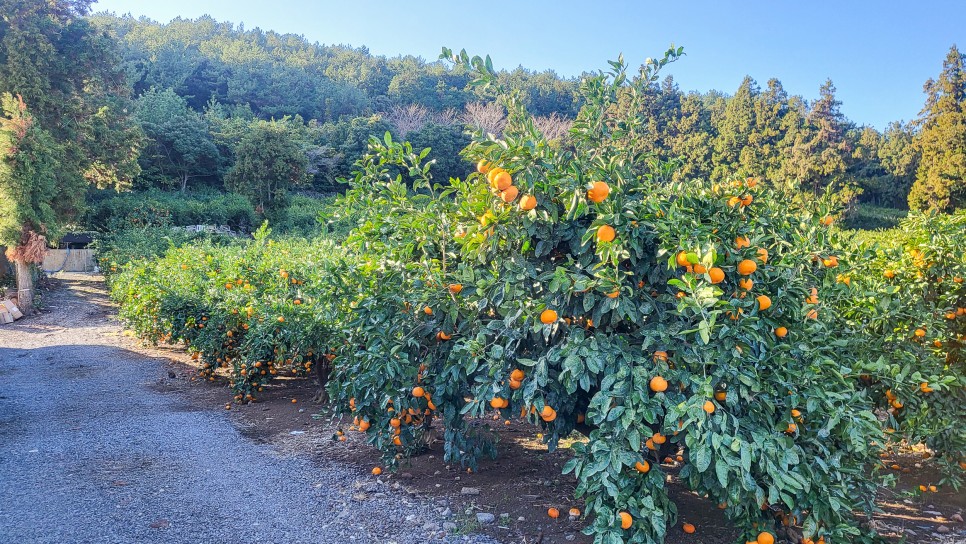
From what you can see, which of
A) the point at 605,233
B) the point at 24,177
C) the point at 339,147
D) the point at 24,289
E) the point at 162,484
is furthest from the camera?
the point at 339,147

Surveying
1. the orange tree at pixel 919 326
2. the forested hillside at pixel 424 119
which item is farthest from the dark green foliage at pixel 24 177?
the orange tree at pixel 919 326

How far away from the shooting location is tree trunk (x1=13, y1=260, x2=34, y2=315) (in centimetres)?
1080

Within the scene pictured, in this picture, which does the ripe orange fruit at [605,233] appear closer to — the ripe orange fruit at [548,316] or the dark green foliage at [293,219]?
the ripe orange fruit at [548,316]

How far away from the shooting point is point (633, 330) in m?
2.61

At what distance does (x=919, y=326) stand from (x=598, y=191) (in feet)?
6.93

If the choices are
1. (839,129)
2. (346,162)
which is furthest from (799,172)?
(346,162)

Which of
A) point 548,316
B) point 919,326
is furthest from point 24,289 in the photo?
point 919,326

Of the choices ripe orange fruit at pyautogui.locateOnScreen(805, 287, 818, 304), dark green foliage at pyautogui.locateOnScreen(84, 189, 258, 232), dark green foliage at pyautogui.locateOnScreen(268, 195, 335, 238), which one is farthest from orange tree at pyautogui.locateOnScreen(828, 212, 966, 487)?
dark green foliage at pyautogui.locateOnScreen(268, 195, 335, 238)

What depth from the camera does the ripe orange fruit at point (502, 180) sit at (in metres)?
2.43

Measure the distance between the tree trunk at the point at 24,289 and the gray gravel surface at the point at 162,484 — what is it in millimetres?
6317

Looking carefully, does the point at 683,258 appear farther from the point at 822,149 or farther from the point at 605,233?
the point at 822,149

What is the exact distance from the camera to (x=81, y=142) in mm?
13641

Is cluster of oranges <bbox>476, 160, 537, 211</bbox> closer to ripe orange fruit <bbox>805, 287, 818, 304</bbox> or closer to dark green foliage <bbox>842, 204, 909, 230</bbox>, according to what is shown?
ripe orange fruit <bbox>805, 287, 818, 304</bbox>

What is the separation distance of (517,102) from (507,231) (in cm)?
71
